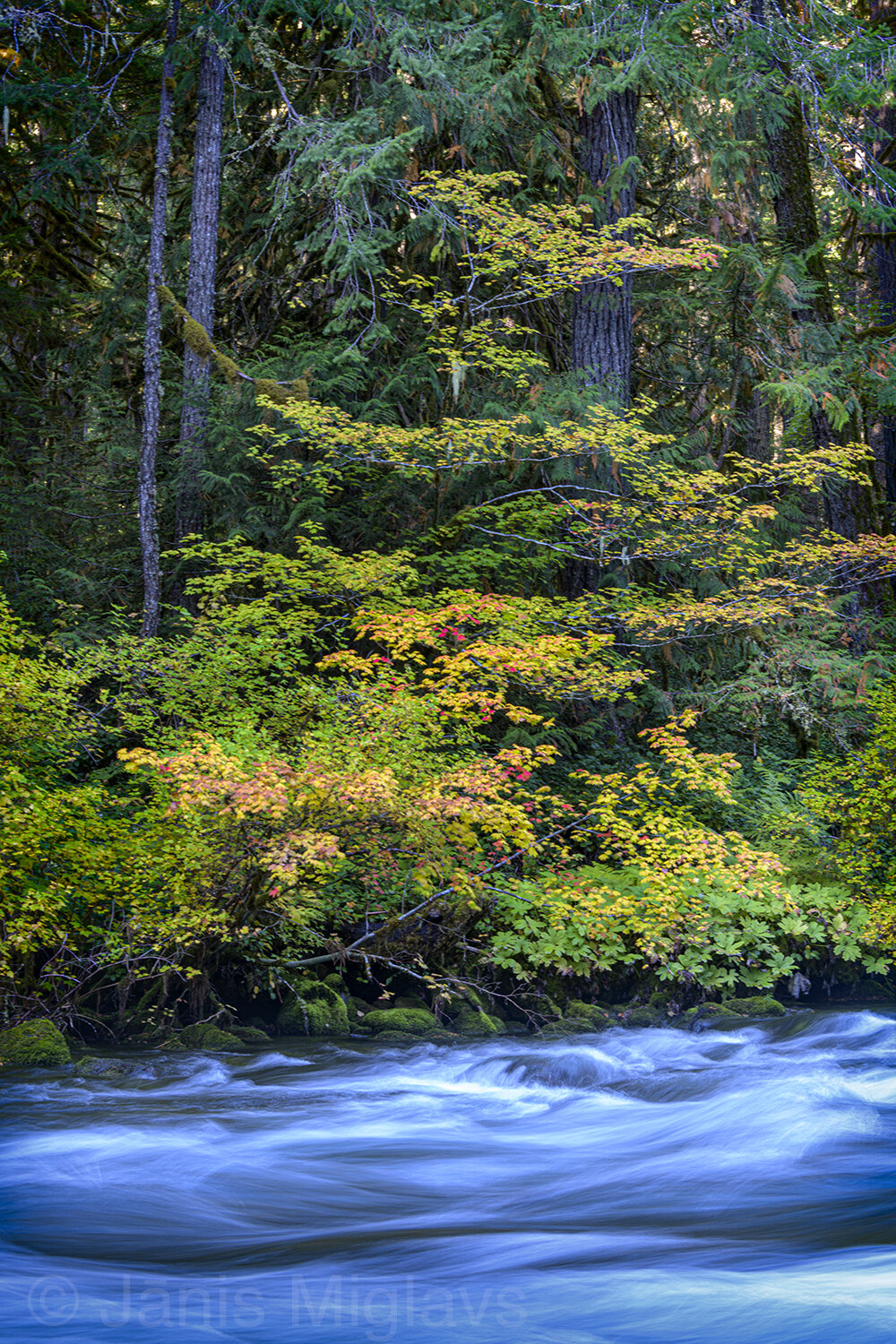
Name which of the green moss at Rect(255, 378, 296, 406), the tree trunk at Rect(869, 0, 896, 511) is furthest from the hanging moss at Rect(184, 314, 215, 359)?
the tree trunk at Rect(869, 0, 896, 511)

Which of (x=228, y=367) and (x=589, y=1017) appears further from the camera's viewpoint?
(x=228, y=367)

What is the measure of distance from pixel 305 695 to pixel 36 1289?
576 cm

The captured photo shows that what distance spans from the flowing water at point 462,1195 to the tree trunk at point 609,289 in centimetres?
762

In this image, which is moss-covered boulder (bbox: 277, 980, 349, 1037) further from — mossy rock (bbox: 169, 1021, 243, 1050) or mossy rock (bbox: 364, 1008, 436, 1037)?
mossy rock (bbox: 169, 1021, 243, 1050)

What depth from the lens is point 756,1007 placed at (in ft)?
29.8

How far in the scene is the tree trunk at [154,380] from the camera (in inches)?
441

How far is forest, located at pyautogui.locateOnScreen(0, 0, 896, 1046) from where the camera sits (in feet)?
26.7

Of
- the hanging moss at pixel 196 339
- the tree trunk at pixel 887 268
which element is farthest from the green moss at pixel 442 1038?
the tree trunk at pixel 887 268

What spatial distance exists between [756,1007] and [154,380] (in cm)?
875

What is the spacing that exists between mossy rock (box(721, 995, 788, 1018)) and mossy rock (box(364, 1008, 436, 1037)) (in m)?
2.64

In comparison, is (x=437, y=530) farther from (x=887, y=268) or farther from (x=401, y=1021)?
(x=887, y=268)

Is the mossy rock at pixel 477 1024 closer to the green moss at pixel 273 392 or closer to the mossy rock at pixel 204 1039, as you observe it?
the mossy rock at pixel 204 1039

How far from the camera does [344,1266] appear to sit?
3959 mm

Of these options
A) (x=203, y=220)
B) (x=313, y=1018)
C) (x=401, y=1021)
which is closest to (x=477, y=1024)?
(x=401, y=1021)
